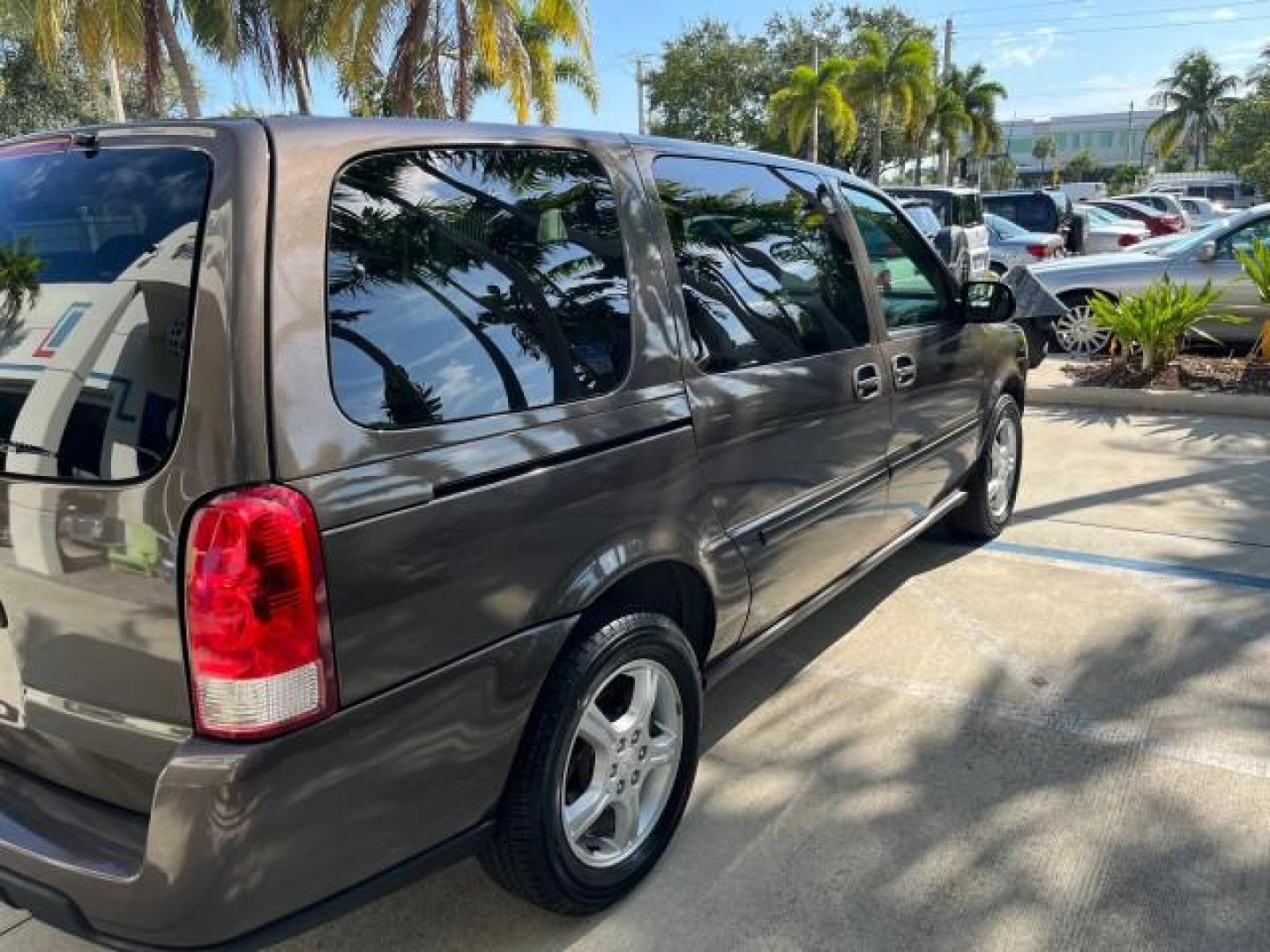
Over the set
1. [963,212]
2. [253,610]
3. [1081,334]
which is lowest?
[1081,334]

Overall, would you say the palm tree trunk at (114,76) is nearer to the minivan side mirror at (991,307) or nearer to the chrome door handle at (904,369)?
the minivan side mirror at (991,307)

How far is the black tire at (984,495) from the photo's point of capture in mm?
4691

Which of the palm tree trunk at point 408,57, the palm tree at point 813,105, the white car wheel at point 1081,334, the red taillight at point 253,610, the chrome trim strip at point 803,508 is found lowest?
the white car wheel at point 1081,334

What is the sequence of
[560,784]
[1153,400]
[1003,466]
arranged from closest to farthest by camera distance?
[560,784] → [1003,466] → [1153,400]

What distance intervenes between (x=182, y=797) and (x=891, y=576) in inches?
138

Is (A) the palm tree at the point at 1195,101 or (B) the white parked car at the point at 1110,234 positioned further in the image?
(A) the palm tree at the point at 1195,101

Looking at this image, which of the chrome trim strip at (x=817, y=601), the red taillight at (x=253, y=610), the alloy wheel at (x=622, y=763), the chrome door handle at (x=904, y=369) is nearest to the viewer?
the red taillight at (x=253, y=610)

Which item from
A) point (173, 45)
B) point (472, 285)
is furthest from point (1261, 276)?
point (173, 45)

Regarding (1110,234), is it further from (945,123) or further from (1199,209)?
(945,123)

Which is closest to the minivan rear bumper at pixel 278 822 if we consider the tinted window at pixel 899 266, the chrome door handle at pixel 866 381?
the chrome door handle at pixel 866 381

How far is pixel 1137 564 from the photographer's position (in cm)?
458

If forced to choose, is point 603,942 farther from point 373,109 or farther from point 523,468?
A: point 373,109

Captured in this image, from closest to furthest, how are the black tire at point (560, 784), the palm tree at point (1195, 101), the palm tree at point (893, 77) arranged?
the black tire at point (560, 784) < the palm tree at point (893, 77) < the palm tree at point (1195, 101)

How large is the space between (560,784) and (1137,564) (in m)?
3.46
